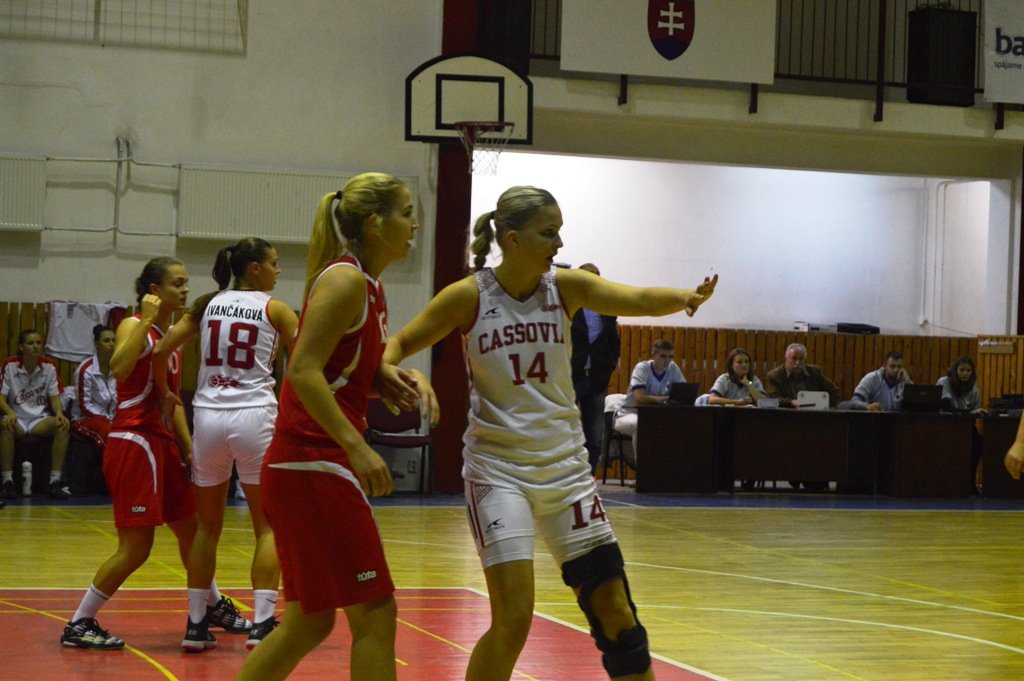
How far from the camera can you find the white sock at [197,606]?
5688 mm

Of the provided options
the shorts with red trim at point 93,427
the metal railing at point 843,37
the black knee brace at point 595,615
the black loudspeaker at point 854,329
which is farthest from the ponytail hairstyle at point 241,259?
the black loudspeaker at point 854,329

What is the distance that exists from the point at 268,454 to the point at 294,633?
0.46m

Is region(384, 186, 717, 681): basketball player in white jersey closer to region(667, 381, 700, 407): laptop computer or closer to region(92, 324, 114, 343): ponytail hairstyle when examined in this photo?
region(92, 324, 114, 343): ponytail hairstyle

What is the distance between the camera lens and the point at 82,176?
13227 mm

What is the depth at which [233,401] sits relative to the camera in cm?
593

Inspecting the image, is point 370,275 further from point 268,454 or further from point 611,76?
point 611,76

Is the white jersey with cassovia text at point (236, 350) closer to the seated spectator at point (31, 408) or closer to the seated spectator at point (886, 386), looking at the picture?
the seated spectator at point (31, 408)

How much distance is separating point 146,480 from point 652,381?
9.30 m

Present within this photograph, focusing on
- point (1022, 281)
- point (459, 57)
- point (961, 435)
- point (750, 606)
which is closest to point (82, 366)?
point (459, 57)

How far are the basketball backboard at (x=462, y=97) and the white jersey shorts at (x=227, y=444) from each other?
7.50m

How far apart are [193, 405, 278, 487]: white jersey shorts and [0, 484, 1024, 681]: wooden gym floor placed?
2.42 ft

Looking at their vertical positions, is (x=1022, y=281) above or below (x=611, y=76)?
below

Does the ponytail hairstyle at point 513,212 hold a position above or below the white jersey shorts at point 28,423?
above

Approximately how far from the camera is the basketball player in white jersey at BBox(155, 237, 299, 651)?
5695mm
